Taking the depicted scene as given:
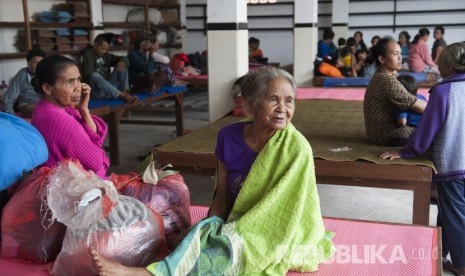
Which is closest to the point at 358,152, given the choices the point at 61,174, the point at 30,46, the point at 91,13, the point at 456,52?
the point at 456,52

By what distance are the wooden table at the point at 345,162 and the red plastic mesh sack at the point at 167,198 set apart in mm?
1424

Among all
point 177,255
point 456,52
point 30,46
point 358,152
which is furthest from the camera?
point 30,46

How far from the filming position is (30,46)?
7258 mm

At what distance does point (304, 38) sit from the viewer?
8594mm

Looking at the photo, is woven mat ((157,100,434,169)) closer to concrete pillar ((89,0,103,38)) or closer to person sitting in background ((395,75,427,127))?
person sitting in background ((395,75,427,127))

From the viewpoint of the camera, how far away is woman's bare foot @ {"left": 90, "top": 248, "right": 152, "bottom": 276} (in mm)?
1627

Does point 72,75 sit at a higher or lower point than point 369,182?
higher

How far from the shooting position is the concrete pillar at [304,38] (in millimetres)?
8469

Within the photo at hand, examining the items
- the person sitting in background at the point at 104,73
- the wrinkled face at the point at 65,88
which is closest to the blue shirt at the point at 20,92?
the person sitting in background at the point at 104,73

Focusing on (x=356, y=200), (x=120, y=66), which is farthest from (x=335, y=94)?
(x=120, y=66)

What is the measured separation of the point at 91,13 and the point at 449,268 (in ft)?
23.8

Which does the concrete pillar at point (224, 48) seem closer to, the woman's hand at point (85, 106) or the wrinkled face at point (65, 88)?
the woman's hand at point (85, 106)

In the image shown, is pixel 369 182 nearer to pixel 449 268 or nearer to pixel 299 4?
pixel 449 268

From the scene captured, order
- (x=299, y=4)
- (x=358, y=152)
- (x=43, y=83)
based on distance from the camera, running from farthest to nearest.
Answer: (x=299, y=4), (x=358, y=152), (x=43, y=83)
